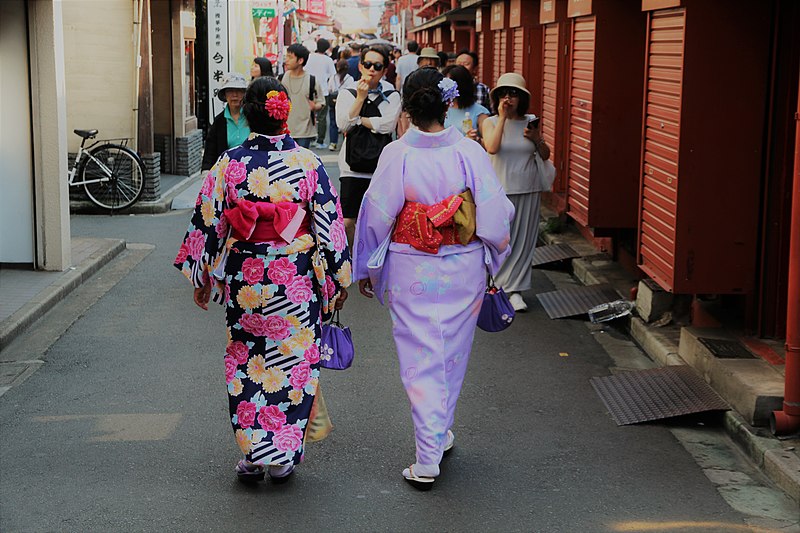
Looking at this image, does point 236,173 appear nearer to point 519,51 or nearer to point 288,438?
point 288,438

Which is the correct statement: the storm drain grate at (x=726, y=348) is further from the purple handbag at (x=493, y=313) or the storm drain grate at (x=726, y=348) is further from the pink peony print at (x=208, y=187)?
the pink peony print at (x=208, y=187)

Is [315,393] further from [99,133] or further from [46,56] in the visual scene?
[99,133]

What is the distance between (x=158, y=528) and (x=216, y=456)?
96cm

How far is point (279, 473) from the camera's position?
548cm

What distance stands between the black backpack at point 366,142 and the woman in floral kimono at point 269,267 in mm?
4249

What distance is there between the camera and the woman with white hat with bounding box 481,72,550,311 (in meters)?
9.45

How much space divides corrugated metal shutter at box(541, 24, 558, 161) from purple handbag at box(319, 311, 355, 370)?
7.75 meters

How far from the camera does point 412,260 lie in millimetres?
5566

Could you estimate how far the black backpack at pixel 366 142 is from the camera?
965 centimetres

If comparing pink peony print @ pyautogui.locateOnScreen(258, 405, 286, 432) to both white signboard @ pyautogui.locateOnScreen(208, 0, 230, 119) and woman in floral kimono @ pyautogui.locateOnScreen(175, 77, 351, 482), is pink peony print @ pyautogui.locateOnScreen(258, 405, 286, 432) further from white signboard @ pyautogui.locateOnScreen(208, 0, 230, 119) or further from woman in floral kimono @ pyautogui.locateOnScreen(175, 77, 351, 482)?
white signboard @ pyautogui.locateOnScreen(208, 0, 230, 119)

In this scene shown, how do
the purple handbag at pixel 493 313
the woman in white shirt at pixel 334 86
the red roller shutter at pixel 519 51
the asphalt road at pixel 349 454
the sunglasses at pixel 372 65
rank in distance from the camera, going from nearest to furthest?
the asphalt road at pixel 349 454 < the purple handbag at pixel 493 313 < the sunglasses at pixel 372 65 < the red roller shutter at pixel 519 51 < the woman in white shirt at pixel 334 86

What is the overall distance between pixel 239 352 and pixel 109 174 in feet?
30.6

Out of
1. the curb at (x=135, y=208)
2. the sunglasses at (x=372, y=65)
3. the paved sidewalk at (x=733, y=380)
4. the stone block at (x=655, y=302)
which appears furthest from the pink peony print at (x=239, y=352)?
the curb at (x=135, y=208)

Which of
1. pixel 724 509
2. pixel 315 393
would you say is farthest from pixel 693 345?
pixel 315 393
